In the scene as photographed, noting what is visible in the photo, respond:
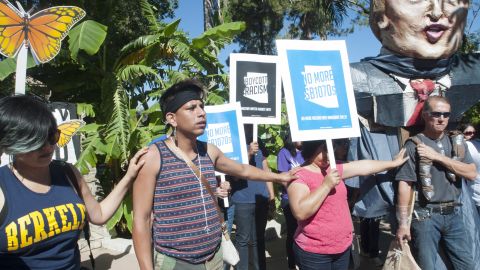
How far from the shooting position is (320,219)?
271cm

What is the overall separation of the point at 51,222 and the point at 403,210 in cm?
251

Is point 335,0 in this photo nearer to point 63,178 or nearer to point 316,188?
point 316,188

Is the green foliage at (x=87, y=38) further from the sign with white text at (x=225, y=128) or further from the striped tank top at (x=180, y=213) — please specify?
the striped tank top at (x=180, y=213)

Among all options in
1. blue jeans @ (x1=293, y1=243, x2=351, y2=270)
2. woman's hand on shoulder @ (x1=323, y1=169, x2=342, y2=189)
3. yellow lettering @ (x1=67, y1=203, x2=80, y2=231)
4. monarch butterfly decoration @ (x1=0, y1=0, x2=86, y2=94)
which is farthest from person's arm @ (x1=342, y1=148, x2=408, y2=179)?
monarch butterfly decoration @ (x1=0, y1=0, x2=86, y2=94)

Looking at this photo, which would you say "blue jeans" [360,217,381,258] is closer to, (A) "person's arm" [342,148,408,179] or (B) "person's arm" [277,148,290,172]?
(B) "person's arm" [277,148,290,172]

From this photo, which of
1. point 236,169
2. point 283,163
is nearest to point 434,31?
point 283,163

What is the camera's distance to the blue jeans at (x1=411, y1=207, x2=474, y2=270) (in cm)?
311

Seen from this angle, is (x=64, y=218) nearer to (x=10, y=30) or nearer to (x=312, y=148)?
(x=10, y=30)

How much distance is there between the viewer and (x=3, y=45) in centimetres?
284

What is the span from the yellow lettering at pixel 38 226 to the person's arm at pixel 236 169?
111cm

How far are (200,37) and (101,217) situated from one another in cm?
505

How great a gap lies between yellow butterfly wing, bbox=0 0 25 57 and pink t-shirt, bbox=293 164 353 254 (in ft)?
7.10

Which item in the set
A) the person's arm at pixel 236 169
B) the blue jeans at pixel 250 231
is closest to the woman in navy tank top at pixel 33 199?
the person's arm at pixel 236 169

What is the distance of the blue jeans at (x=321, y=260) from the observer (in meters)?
2.71
